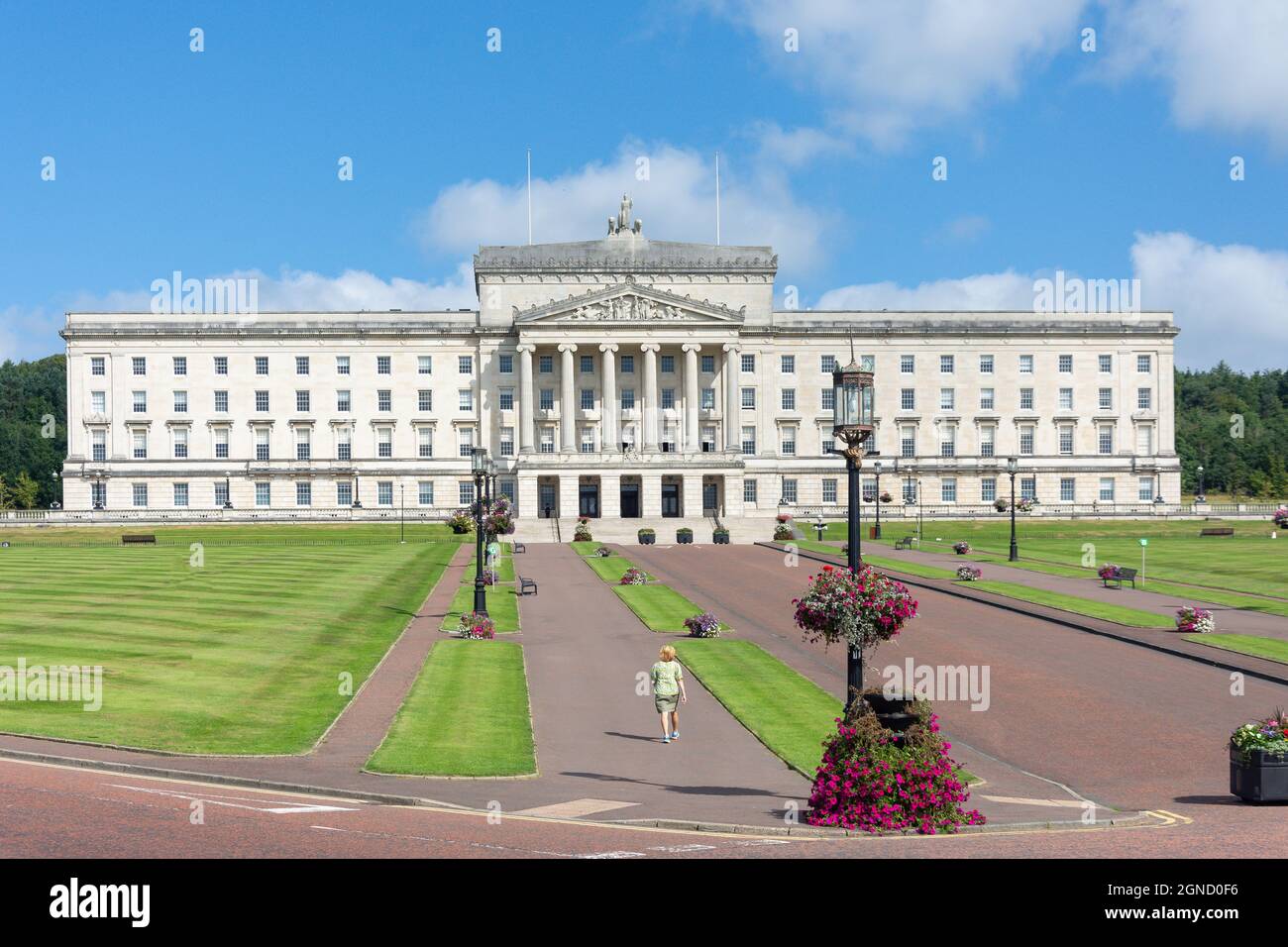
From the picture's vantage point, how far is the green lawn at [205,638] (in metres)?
28.4

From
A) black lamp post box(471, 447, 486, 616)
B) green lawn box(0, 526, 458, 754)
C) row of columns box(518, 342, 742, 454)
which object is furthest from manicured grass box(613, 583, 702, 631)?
row of columns box(518, 342, 742, 454)

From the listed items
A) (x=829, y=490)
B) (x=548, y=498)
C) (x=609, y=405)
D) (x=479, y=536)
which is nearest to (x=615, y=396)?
(x=609, y=405)

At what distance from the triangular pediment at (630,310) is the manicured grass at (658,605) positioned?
67469 mm

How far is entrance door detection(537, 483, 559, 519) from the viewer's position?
125375mm

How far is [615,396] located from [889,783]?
113 m

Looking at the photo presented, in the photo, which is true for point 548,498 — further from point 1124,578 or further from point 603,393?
point 1124,578

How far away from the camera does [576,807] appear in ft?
68.3

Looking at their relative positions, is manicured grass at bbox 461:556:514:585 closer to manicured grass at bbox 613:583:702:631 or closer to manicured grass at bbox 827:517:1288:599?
manicured grass at bbox 613:583:702:631

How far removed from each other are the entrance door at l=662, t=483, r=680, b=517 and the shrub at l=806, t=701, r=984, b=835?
10584 cm

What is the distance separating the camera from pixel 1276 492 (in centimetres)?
17250

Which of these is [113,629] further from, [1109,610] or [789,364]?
[789,364]

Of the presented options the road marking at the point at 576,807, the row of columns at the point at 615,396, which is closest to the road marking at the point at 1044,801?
the road marking at the point at 576,807
